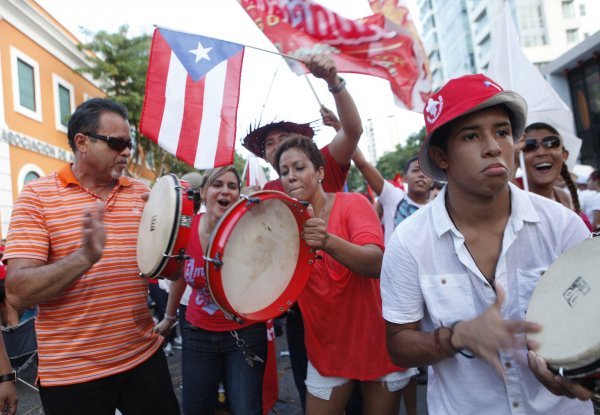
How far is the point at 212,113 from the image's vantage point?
3.46m

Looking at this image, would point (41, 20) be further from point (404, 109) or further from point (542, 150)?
point (542, 150)

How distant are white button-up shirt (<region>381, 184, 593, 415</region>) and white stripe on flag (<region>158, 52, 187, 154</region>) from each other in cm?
219

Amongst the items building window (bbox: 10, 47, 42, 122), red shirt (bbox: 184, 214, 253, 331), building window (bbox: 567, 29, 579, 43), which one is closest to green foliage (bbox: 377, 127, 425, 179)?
building window (bbox: 567, 29, 579, 43)

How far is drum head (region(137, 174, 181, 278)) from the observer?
214cm

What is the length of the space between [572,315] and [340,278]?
51.7 inches

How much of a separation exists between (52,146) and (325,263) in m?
16.5

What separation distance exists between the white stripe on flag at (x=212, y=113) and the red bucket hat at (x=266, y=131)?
29 centimetres

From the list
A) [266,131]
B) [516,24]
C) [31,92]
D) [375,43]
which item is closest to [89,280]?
[266,131]

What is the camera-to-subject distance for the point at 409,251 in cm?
173

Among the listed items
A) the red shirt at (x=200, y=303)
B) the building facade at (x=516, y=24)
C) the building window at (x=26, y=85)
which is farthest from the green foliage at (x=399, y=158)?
the red shirt at (x=200, y=303)

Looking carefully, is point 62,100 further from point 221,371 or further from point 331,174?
point 221,371

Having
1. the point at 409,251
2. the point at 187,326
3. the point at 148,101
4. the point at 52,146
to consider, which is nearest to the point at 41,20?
the point at 52,146

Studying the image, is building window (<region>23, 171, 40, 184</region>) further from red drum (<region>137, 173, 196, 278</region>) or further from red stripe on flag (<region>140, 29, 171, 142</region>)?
red drum (<region>137, 173, 196, 278</region>)

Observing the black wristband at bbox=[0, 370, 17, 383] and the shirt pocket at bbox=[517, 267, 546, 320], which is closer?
the shirt pocket at bbox=[517, 267, 546, 320]
